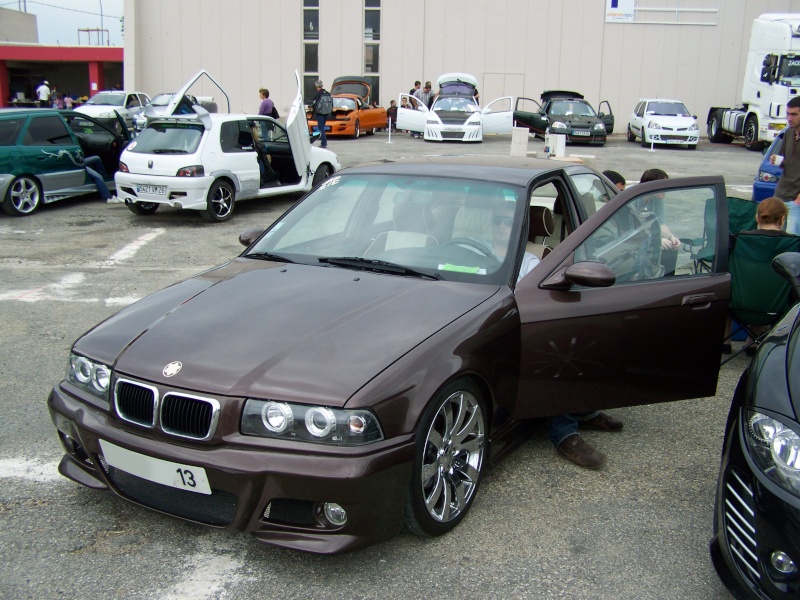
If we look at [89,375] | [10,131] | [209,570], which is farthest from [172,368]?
[10,131]

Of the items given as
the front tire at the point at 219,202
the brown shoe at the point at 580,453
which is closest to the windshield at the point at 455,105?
the front tire at the point at 219,202

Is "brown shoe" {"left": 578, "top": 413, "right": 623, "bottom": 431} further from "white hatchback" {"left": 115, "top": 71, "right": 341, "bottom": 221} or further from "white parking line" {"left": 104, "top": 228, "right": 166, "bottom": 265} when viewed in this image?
"white hatchback" {"left": 115, "top": 71, "right": 341, "bottom": 221}

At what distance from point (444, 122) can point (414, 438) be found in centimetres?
2198

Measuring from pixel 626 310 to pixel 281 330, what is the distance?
1786 millimetres

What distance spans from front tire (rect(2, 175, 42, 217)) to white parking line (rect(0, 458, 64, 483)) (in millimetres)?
9000

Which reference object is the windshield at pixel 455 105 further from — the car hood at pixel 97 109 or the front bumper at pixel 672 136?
the car hood at pixel 97 109

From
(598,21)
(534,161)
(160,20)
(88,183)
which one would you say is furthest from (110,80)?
(534,161)

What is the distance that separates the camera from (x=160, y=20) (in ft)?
113

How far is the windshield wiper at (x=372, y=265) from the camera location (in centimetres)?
395

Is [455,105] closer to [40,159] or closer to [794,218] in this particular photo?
[40,159]

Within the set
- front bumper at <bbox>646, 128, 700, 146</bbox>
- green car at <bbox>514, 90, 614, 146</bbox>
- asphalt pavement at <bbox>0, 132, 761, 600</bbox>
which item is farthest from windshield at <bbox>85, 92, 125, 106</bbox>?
asphalt pavement at <bbox>0, 132, 761, 600</bbox>

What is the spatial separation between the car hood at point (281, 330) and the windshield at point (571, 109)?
22558mm

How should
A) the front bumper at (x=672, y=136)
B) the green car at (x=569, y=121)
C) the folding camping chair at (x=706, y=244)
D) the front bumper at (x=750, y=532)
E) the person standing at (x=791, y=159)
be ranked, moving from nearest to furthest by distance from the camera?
the front bumper at (x=750, y=532) < the folding camping chair at (x=706, y=244) < the person standing at (x=791, y=159) < the green car at (x=569, y=121) < the front bumper at (x=672, y=136)

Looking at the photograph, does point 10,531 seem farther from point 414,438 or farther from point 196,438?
point 414,438
